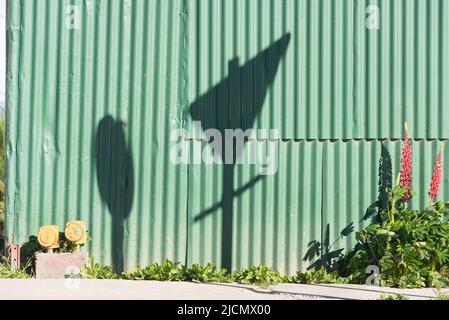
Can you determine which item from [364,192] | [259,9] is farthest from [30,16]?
[364,192]

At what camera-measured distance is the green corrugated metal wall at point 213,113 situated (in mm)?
9695

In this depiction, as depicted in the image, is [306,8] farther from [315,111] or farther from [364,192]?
[364,192]

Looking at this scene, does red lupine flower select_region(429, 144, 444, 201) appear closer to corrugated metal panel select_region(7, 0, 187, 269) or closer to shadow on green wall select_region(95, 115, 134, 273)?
corrugated metal panel select_region(7, 0, 187, 269)

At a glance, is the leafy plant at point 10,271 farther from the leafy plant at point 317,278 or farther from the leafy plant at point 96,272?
the leafy plant at point 317,278

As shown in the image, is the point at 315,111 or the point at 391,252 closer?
the point at 391,252

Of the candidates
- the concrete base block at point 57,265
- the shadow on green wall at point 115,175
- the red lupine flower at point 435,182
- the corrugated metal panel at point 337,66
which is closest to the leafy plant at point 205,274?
the shadow on green wall at point 115,175

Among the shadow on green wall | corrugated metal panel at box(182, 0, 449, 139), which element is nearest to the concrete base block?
the shadow on green wall

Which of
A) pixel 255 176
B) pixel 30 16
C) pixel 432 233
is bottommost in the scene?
pixel 432 233

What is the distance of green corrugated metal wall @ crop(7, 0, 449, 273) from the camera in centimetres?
970

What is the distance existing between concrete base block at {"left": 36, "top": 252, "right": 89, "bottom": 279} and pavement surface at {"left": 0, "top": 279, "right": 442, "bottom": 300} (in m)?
0.21

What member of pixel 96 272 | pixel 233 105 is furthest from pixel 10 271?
pixel 233 105

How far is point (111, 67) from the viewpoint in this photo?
9.90m

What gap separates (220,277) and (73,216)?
2.20 metres

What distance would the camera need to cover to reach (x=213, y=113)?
984 cm
